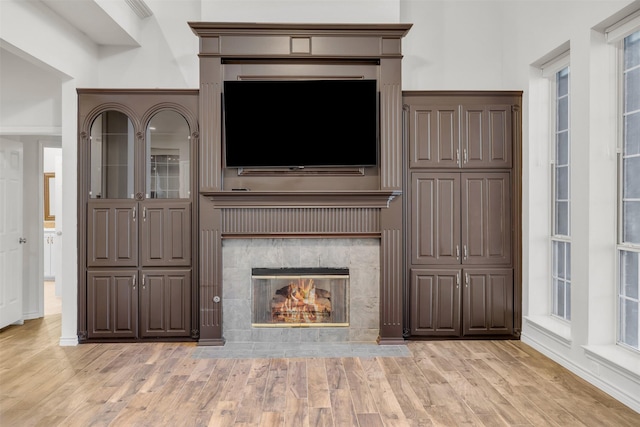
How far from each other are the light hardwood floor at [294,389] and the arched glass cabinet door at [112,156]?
4.93 ft

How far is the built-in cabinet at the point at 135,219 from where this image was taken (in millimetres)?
4332

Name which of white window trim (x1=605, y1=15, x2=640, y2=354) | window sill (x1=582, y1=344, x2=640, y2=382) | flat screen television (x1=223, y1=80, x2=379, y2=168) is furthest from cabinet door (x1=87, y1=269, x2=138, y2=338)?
white window trim (x1=605, y1=15, x2=640, y2=354)

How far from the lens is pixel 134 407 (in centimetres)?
293

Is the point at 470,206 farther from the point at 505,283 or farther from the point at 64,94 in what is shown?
the point at 64,94

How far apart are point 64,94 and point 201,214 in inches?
70.1

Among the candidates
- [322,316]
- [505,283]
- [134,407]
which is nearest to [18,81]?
[134,407]

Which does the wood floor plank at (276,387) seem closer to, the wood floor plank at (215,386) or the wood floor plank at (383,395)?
the wood floor plank at (215,386)

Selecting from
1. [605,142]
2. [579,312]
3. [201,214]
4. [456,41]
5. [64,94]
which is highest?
[456,41]

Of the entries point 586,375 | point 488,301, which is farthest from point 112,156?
point 586,375

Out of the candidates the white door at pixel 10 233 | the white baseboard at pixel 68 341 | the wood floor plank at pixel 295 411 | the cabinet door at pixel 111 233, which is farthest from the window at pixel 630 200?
the white door at pixel 10 233

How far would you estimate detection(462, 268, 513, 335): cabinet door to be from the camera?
174 inches

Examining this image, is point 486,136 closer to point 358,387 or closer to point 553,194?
point 553,194

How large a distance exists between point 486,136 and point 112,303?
4016 mm

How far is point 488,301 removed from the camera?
4441mm
